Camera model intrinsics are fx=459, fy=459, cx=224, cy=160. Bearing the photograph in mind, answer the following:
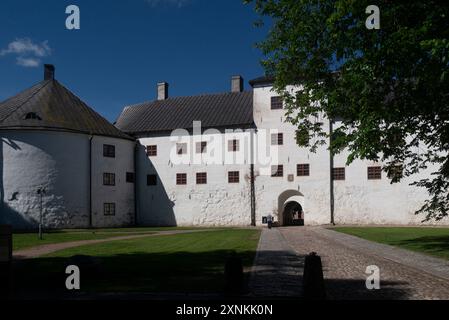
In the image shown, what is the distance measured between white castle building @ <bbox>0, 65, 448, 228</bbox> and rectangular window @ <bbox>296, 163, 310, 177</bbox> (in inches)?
2.9

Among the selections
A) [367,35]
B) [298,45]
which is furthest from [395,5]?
[298,45]

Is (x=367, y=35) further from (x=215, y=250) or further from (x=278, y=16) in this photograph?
(x=215, y=250)

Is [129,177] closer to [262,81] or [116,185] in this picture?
[116,185]

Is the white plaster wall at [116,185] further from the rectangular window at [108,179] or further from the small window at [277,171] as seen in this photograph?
the small window at [277,171]

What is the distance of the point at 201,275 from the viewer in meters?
9.86

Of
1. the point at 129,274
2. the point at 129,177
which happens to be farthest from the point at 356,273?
the point at 129,177

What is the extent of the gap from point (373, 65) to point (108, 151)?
27194 millimetres

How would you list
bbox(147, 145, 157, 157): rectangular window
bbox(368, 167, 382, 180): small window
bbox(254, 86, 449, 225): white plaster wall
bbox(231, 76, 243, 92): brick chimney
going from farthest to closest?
1. bbox(231, 76, 243, 92): brick chimney
2. bbox(147, 145, 157, 157): rectangular window
3. bbox(368, 167, 382, 180): small window
4. bbox(254, 86, 449, 225): white plaster wall

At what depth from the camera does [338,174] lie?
33.2 metres

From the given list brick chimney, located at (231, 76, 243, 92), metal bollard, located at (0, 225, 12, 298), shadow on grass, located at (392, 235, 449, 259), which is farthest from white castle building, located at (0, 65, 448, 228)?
metal bollard, located at (0, 225, 12, 298)

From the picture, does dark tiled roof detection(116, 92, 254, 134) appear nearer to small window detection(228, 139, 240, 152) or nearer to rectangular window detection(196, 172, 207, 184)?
small window detection(228, 139, 240, 152)

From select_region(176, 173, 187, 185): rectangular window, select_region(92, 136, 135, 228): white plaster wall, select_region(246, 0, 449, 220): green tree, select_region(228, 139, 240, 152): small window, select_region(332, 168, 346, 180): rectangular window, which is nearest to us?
select_region(246, 0, 449, 220): green tree

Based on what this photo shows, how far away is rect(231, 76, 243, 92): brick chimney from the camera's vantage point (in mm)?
40375

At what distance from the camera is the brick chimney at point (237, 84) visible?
40375 mm
